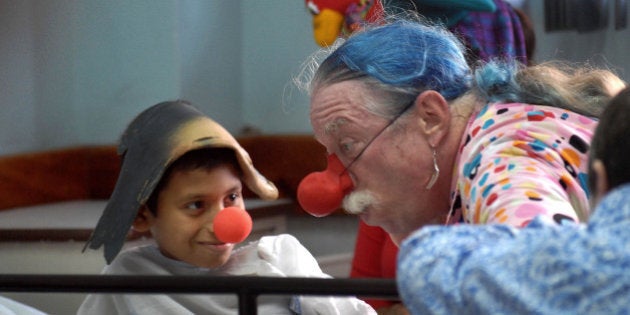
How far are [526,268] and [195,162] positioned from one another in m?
0.73

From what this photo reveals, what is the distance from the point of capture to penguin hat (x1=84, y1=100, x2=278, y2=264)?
52.0 inches

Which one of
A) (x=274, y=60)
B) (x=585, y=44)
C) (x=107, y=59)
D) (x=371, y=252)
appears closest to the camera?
(x=371, y=252)

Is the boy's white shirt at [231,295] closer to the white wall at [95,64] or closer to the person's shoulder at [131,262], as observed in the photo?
the person's shoulder at [131,262]

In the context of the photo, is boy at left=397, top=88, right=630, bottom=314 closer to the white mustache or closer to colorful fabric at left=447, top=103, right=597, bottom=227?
colorful fabric at left=447, top=103, right=597, bottom=227

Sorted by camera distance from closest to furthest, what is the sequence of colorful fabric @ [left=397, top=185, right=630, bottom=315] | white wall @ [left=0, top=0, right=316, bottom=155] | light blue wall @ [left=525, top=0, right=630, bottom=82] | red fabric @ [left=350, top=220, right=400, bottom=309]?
colorful fabric @ [left=397, top=185, right=630, bottom=315]
red fabric @ [left=350, top=220, right=400, bottom=309]
white wall @ [left=0, top=0, right=316, bottom=155]
light blue wall @ [left=525, top=0, right=630, bottom=82]

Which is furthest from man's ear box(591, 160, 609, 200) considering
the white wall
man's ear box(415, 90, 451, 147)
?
the white wall

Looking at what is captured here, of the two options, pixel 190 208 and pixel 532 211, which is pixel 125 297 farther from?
pixel 532 211

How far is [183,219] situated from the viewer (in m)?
1.34

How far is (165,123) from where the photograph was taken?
53.9 inches

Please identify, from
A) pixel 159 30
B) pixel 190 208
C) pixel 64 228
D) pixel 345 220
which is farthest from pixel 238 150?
pixel 345 220

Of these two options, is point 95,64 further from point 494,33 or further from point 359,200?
point 359,200

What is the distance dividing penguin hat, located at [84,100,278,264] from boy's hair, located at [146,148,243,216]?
0.02 metres

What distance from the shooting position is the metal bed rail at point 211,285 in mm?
847

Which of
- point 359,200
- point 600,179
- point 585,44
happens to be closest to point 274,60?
point 585,44
